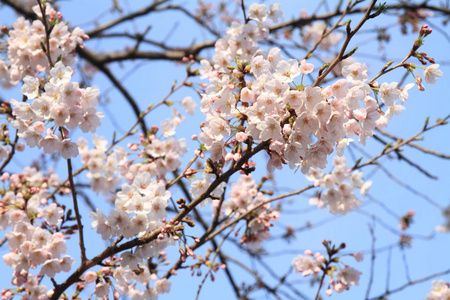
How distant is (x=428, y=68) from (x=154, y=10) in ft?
15.2

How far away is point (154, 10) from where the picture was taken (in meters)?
5.80

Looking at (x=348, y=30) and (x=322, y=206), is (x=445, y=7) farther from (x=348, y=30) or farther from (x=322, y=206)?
(x=348, y=30)

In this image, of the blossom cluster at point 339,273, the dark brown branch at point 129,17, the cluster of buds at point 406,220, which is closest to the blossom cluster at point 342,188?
the blossom cluster at point 339,273

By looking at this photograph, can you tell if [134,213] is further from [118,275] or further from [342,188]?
[342,188]

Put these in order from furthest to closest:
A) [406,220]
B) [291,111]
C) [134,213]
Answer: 1. [406,220]
2. [134,213]
3. [291,111]

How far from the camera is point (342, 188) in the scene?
3.48m

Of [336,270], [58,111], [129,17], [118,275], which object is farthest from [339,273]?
[129,17]

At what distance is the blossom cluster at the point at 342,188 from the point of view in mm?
3414

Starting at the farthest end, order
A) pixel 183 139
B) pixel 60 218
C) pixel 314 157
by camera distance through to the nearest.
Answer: pixel 183 139, pixel 60 218, pixel 314 157

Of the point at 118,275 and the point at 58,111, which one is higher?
the point at 58,111

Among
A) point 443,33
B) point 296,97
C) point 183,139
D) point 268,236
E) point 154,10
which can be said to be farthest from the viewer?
point 154,10

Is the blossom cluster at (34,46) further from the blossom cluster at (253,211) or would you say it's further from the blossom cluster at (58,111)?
the blossom cluster at (253,211)

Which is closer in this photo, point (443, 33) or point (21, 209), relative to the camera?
point (21, 209)

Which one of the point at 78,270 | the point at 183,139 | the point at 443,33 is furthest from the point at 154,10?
the point at 78,270
